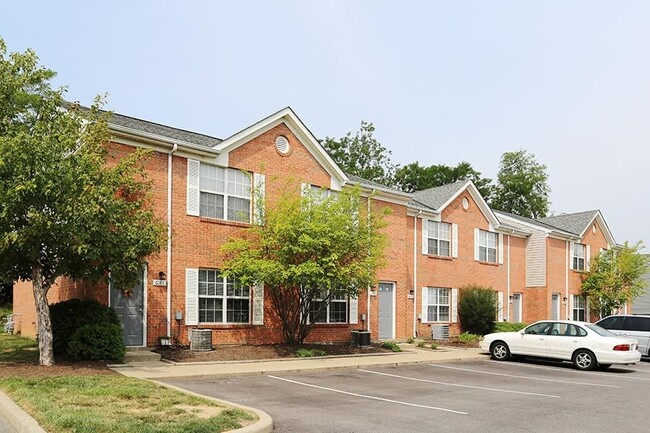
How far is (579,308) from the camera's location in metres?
38.8

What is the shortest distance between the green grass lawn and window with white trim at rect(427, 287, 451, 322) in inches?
725

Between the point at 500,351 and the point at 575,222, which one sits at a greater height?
the point at 575,222

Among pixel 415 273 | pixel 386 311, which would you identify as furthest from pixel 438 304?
pixel 386 311

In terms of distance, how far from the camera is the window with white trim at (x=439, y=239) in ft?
97.3

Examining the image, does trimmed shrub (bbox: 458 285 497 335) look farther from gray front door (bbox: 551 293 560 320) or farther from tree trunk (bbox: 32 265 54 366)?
tree trunk (bbox: 32 265 54 366)

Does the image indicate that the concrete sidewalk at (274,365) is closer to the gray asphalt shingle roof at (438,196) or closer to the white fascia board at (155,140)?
the white fascia board at (155,140)

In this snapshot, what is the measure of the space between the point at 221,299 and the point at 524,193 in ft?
171

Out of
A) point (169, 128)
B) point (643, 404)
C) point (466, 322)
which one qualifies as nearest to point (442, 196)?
point (466, 322)

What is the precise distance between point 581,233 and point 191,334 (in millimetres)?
27766

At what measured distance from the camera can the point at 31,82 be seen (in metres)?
15.4

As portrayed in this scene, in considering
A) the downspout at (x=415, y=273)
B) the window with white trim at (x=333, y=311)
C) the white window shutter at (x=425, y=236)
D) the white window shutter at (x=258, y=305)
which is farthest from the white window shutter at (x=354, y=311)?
the white window shutter at (x=425, y=236)

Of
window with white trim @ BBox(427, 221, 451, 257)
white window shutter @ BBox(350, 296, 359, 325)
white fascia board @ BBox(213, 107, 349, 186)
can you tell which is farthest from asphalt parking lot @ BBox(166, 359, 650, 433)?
window with white trim @ BBox(427, 221, 451, 257)

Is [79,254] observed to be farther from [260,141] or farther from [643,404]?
[643,404]

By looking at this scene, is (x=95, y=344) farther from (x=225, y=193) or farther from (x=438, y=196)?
(x=438, y=196)
